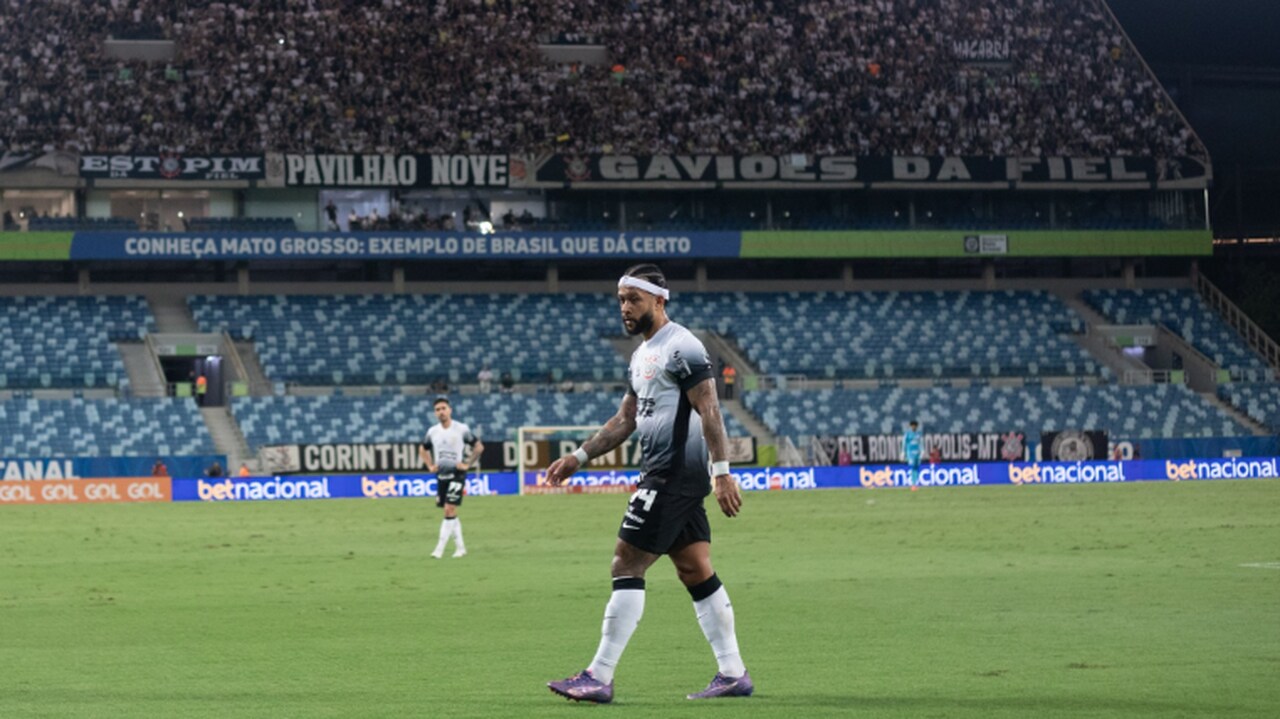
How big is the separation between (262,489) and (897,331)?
28271mm

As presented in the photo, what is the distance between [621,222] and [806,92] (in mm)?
8946

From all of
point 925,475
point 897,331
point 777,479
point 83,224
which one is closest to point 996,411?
point 897,331

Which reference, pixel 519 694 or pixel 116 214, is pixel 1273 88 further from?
pixel 519 694

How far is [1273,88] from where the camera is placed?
7956 cm

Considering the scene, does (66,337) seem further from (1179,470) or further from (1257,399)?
(1257,399)

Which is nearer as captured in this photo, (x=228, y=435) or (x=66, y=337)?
(x=228, y=435)

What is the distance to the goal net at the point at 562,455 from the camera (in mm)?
50938

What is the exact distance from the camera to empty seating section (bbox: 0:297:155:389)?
59.3m

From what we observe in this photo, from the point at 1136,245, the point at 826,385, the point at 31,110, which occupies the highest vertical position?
the point at 31,110

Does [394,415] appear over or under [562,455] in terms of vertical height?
over

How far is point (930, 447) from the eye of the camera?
5941 centimetres

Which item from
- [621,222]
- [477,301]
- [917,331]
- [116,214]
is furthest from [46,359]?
[917,331]

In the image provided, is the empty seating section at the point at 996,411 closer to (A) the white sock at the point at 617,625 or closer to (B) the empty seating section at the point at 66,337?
(B) the empty seating section at the point at 66,337

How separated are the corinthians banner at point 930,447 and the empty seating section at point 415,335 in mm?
8590
